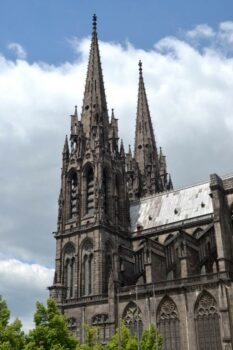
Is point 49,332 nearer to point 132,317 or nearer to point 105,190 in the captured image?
point 132,317


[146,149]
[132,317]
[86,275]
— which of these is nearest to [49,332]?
[132,317]

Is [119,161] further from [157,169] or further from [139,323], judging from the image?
[139,323]

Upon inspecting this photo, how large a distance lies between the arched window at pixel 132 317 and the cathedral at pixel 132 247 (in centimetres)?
9

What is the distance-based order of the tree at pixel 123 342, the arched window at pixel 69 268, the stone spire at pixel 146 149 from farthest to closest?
the stone spire at pixel 146 149, the arched window at pixel 69 268, the tree at pixel 123 342

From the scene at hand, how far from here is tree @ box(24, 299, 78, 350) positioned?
28797mm

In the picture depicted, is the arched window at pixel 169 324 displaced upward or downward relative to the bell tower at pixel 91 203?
downward

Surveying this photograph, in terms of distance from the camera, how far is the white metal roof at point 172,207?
55156mm

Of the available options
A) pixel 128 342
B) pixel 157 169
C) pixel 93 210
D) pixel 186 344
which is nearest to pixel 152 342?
pixel 128 342

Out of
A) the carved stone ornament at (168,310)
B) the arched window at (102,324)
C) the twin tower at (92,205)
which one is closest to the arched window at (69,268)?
the twin tower at (92,205)

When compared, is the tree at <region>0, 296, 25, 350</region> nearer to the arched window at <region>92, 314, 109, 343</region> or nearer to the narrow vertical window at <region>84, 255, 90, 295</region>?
the arched window at <region>92, 314, 109, 343</region>

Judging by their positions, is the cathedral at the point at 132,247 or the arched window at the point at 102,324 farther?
the arched window at the point at 102,324

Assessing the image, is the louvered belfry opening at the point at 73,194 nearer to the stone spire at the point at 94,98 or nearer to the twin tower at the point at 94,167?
the twin tower at the point at 94,167

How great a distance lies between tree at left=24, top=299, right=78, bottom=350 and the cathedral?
8414 millimetres

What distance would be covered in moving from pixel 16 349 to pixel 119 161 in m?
33.2
